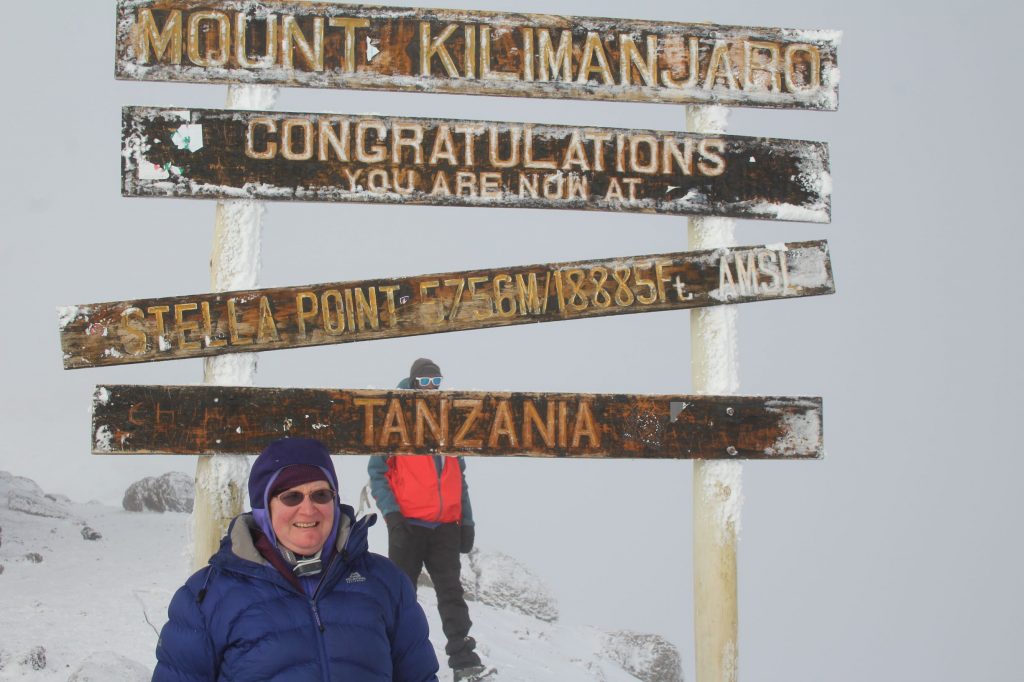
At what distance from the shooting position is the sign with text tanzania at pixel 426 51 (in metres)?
6.01

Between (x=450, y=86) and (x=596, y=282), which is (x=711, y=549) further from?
(x=450, y=86)

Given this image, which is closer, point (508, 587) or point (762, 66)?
point (762, 66)

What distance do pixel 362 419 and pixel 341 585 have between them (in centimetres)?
221

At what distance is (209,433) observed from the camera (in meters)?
5.76

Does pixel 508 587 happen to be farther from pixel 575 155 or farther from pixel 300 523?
pixel 300 523

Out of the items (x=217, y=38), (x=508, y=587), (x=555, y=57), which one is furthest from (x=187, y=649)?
(x=508, y=587)

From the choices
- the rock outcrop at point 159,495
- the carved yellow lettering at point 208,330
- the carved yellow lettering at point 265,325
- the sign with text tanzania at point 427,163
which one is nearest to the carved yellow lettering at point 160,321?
the carved yellow lettering at point 208,330

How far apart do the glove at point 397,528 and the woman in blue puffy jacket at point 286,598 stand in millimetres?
4028

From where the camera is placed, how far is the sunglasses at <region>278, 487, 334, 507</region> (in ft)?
11.7

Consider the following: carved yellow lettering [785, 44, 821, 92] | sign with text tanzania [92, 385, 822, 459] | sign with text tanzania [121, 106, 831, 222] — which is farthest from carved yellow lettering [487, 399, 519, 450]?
carved yellow lettering [785, 44, 821, 92]

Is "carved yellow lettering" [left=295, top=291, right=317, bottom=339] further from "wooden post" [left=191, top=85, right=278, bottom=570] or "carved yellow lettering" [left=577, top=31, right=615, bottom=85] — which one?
"carved yellow lettering" [left=577, top=31, right=615, bottom=85]

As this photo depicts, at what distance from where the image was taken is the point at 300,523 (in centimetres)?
355

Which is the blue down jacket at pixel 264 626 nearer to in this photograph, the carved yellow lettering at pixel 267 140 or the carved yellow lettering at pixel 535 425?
the carved yellow lettering at pixel 535 425

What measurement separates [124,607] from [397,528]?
2.08 meters
